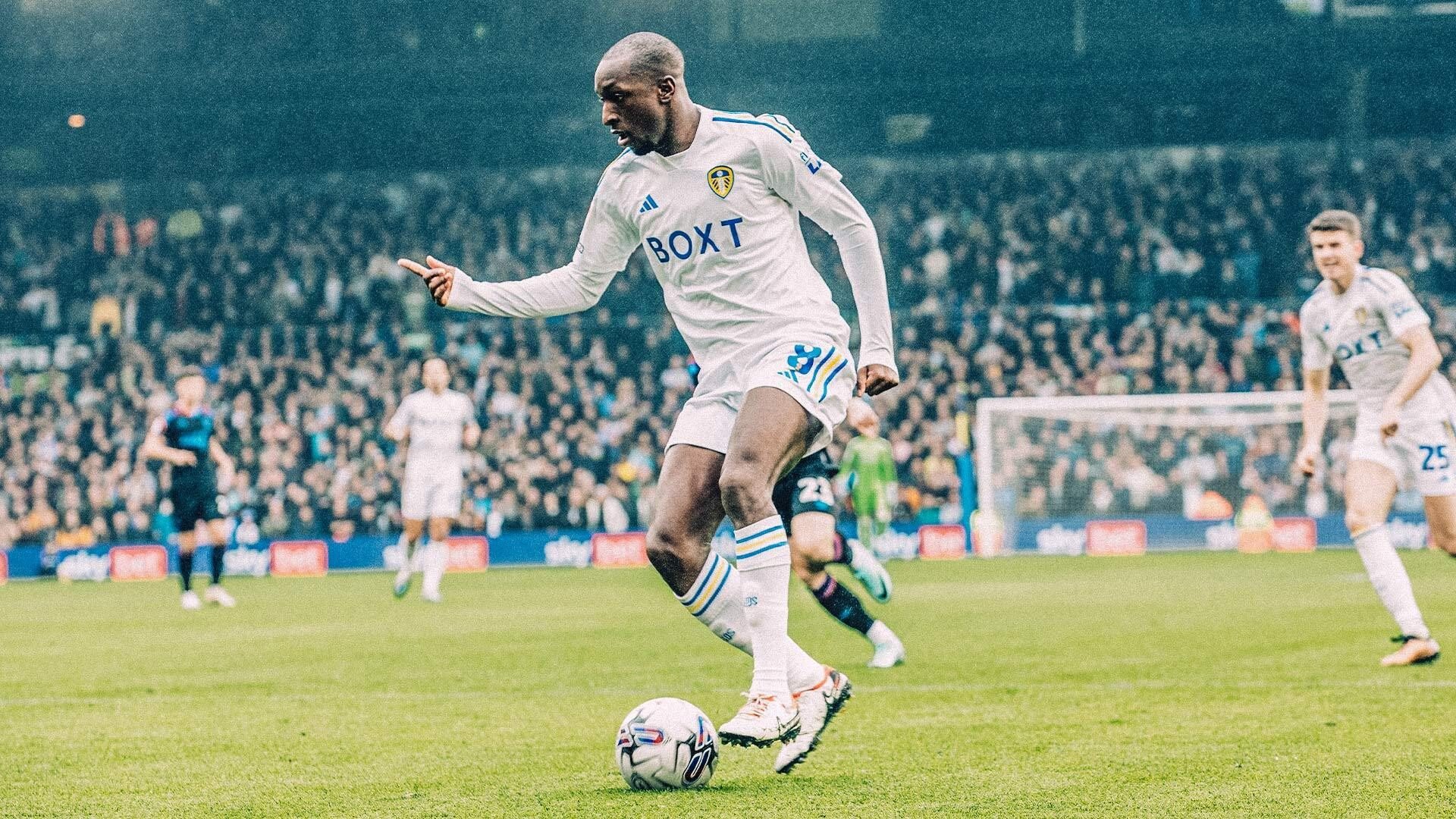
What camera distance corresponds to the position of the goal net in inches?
955

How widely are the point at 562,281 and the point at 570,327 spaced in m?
23.6

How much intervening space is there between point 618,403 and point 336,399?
4860mm

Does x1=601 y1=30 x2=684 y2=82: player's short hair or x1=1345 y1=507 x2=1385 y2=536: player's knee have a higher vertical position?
x1=601 y1=30 x2=684 y2=82: player's short hair

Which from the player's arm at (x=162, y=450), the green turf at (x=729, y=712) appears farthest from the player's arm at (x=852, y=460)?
the player's arm at (x=162, y=450)

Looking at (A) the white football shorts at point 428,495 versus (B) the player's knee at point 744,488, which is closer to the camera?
(B) the player's knee at point 744,488

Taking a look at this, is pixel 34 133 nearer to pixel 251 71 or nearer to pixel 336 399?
pixel 251 71

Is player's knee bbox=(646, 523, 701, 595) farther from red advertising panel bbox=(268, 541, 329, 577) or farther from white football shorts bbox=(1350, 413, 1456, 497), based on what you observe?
red advertising panel bbox=(268, 541, 329, 577)

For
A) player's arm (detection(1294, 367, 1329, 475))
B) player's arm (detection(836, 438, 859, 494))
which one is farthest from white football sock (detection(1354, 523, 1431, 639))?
player's arm (detection(836, 438, 859, 494))

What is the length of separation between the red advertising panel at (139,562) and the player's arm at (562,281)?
1982cm

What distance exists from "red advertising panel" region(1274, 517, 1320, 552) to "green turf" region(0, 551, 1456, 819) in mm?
9377

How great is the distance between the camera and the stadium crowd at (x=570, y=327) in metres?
25.8

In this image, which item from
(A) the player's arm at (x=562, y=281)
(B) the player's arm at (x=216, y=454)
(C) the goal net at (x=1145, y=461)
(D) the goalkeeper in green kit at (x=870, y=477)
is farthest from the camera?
(C) the goal net at (x=1145, y=461)

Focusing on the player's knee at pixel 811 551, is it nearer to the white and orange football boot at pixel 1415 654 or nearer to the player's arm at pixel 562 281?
the white and orange football boot at pixel 1415 654

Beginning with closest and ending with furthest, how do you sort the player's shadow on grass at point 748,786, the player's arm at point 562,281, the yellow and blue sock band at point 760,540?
the player's shadow on grass at point 748,786, the yellow and blue sock band at point 760,540, the player's arm at point 562,281
